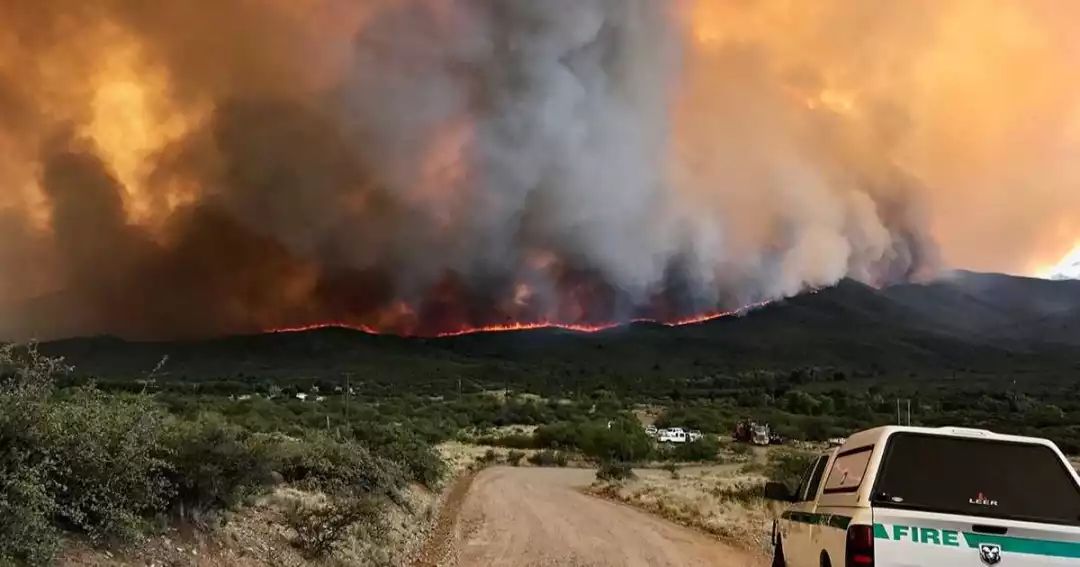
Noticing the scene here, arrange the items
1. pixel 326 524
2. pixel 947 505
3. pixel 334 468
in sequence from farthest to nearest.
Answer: pixel 334 468 < pixel 326 524 < pixel 947 505

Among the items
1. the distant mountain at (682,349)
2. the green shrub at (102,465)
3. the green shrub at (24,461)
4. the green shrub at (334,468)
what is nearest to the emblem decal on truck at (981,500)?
the green shrub at (24,461)

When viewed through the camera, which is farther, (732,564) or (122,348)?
(122,348)

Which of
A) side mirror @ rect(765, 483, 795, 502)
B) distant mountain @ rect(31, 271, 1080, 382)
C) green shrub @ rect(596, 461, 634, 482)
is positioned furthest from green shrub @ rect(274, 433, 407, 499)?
distant mountain @ rect(31, 271, 1080, 382)

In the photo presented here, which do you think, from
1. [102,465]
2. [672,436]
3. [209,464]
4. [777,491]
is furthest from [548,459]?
[102,465]

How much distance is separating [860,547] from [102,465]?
7.73 metres

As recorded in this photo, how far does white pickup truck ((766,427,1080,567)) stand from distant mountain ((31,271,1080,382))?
353 ft

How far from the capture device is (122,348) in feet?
445

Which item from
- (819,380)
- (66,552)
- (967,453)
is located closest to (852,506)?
(967,453)

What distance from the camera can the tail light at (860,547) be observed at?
606cm

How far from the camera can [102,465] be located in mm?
8883

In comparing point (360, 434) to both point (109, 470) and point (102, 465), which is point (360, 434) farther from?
point (102, 465)

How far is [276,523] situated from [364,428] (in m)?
18.9

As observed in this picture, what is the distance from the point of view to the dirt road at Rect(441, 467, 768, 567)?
52.3ft

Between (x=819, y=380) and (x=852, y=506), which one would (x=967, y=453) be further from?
(x=819, y=380)
